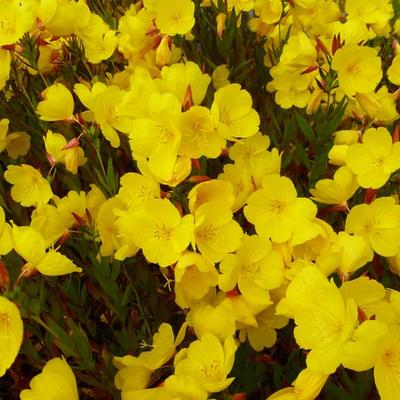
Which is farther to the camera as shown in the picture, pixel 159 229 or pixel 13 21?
pixel 13 21

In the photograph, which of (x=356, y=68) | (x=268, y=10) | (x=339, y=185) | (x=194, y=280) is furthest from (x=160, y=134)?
(x=268, y=10)

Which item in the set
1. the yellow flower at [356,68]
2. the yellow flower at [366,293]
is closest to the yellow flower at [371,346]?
the yellow flower at [366,293]

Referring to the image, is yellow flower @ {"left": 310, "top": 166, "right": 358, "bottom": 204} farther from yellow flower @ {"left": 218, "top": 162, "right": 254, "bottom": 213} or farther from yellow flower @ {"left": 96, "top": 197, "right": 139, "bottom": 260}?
yellow flower @ {"left": 96, "top": 197, "right": 139, "bottom": 260}

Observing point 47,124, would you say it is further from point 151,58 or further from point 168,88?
point 168,88

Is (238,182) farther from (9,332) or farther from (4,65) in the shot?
(4,65)

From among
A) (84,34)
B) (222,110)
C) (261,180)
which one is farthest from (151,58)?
(261,180)
